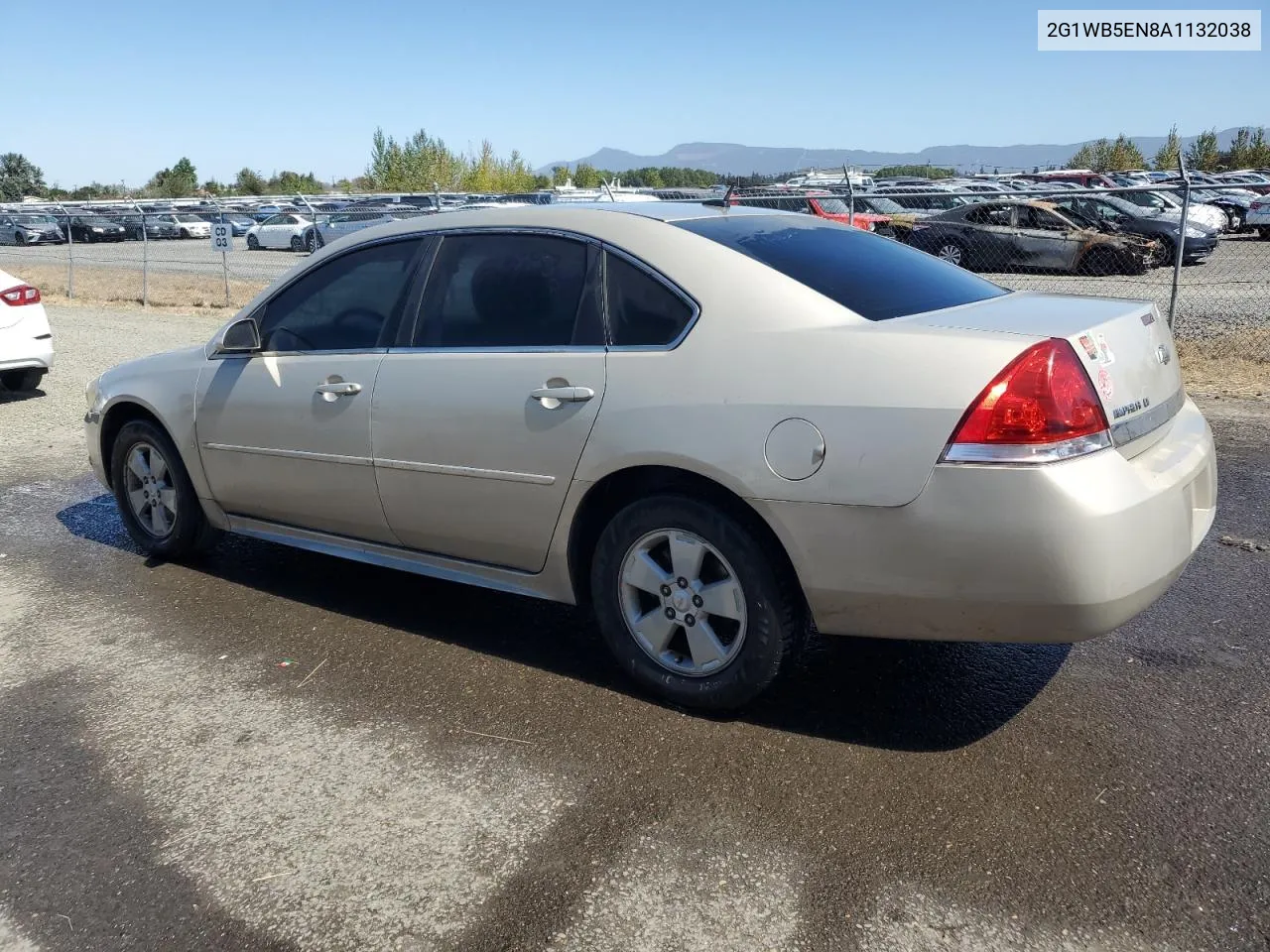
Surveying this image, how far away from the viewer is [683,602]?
349 centimetres

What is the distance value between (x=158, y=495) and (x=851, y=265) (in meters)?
3.44

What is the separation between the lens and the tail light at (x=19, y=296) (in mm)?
9391

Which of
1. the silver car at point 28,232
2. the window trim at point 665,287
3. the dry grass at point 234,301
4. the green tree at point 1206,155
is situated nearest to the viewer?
the window trim at point 665,287

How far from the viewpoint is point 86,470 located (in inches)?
293

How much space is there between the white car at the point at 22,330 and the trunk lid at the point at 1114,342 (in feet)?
28.2

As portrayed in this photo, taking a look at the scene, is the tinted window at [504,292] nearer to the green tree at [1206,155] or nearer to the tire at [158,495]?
the tire at [158,495]

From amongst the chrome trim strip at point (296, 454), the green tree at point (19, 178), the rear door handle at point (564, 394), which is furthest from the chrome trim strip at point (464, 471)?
the green tree at point (19, 178)

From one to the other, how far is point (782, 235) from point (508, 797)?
6.98ft

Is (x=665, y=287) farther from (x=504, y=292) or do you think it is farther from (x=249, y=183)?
(x=249, y=183)

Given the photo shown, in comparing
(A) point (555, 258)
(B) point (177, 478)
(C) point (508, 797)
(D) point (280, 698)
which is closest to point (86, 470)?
(B) point (177, 478)

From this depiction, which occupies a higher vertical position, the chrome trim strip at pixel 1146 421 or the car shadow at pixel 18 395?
the chrome trim strip at pixel 1146 421

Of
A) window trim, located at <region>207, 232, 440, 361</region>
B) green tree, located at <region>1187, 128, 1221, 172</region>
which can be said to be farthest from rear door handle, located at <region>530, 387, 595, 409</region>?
green tree, located at <region>1187, 128, 1221, 172</region>

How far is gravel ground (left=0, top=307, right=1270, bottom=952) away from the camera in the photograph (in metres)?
2.57

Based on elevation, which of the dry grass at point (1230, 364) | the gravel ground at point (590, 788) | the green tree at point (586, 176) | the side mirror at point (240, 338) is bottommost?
the gravel ground at point (590, 788)
